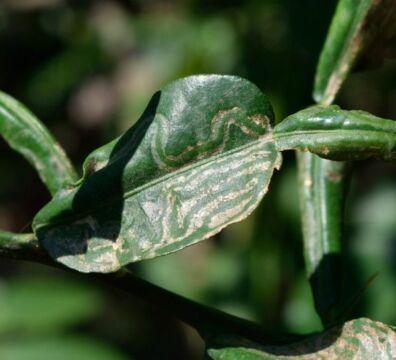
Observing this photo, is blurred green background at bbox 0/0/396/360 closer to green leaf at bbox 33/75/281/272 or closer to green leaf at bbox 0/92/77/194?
green leaf at bbox 33/75/281/272

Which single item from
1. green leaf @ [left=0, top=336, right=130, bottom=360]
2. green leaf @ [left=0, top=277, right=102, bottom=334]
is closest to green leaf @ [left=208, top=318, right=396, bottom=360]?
green leaf @ [left=0, top=336, right=130, bottom=360]

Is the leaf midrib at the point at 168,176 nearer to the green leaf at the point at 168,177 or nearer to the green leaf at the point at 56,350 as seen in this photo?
the green leaf at the point at 168,177

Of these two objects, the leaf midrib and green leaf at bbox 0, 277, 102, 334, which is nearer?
the leaf midrib

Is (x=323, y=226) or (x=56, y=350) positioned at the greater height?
(x=323, y=226)

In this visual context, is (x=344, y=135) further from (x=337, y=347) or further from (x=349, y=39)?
(x=349, y=39)

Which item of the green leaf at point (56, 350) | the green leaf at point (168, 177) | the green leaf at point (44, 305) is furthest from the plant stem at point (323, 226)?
the green leaf at point (44, 305)

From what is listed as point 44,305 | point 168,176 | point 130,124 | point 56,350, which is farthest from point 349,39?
point 130,124

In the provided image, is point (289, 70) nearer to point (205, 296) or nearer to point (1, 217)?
point (205, 296)
